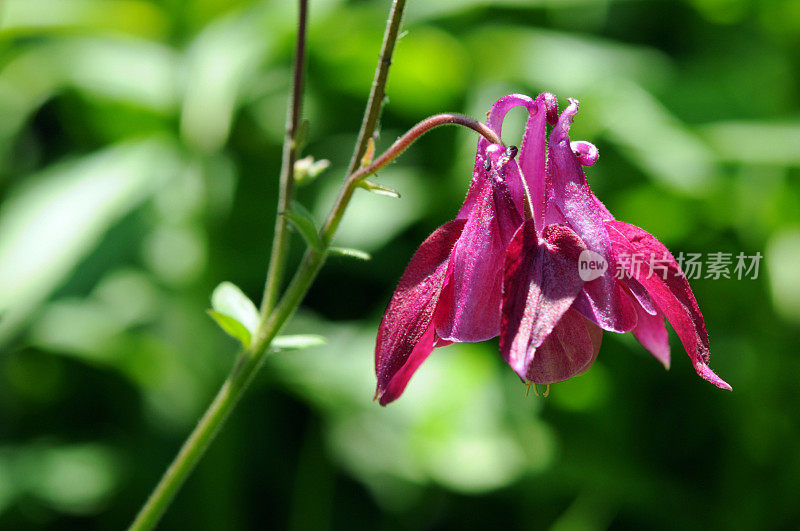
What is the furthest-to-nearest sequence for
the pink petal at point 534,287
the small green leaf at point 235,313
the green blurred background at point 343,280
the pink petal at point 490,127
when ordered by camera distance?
the green blurred background at point 343,280 → the small green leaf at point 235,313 → the pink petal at point 490,127 → the pink petal at point 534,287

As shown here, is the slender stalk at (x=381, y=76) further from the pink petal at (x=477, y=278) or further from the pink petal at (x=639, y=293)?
the pink petal at (x=639, y=293)

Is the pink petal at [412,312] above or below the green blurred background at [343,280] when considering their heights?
above

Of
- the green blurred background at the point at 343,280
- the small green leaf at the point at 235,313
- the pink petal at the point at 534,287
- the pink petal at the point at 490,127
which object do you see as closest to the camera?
the pink petal at the point at 534,287

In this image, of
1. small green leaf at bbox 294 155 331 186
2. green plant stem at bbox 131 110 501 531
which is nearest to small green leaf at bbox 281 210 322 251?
green plant stem at bbox 131 110 501 531

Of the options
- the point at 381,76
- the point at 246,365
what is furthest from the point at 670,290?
the point at 246,365

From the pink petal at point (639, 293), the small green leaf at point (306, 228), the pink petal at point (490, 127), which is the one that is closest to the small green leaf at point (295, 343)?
the small green leaf at point (306, 228)

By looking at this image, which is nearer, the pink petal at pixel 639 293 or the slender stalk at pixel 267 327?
the pink petal at pixel 639 293

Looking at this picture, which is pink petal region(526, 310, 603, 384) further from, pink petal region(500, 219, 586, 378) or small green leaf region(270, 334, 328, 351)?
small green leaf region(270, 334, 328, 351)
